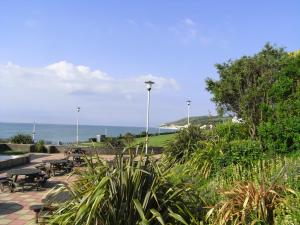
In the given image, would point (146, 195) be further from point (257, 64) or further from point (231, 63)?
point (231, 63)

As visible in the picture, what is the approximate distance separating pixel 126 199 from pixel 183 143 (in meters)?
8.69

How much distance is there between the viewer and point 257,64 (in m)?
19.1

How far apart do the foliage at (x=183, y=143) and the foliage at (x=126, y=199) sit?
7180 millimetres

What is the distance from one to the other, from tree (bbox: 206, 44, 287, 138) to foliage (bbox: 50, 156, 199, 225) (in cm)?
1203

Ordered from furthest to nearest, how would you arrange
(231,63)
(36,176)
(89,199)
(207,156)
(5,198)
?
(231,63), (36,176), (5,198), (207,156), (89,199)

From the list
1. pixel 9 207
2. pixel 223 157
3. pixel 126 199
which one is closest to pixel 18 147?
pixel 9 207

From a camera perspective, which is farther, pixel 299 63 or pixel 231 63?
pixel 231 63

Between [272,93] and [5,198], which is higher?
[272,93]

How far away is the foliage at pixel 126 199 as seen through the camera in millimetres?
4922

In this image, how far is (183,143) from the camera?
45.1 ft

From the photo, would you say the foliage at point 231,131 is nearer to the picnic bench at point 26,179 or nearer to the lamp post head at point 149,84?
the lamp post head at point 149,84

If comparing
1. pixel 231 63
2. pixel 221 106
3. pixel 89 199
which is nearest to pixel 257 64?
pixel 231 63

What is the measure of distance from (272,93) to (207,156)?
6463mm

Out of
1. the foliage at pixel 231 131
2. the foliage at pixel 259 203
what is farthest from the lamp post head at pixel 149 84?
the foliage at pixel 259 203
